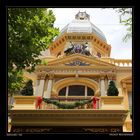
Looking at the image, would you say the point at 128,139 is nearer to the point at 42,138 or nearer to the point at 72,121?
the point at 42,138

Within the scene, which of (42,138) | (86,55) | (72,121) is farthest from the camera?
(86,55)

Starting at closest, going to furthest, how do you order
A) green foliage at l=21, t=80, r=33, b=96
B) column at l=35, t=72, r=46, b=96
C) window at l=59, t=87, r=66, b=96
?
green foliage at l=21, t=80, r=33, b=96, column at l=35, t=72, r=46, b=96, window at l=59, t=87, r=66, b=96

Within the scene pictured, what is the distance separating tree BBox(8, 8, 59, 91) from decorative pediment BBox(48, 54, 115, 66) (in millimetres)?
6611

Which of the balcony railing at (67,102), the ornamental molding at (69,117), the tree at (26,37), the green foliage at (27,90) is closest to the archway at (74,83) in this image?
the balcony railing at (67,102)

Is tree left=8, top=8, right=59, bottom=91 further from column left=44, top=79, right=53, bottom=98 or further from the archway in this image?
the archway

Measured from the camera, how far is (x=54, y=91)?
17.9m

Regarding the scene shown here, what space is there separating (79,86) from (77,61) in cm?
158

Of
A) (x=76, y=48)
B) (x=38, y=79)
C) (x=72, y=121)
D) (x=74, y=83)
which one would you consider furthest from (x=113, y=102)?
(x=76, y=48)

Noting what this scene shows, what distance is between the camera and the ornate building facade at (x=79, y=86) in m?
15.0

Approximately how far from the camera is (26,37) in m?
10.9

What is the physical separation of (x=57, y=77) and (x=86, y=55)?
2.23 metres

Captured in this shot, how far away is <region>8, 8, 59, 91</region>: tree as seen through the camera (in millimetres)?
10156

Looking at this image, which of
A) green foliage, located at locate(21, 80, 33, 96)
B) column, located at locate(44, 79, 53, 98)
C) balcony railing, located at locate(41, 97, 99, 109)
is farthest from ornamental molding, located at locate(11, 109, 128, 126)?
column, located at locate(44, 79, 53, 98)

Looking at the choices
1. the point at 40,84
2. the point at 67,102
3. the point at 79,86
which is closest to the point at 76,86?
the point at 79,86
